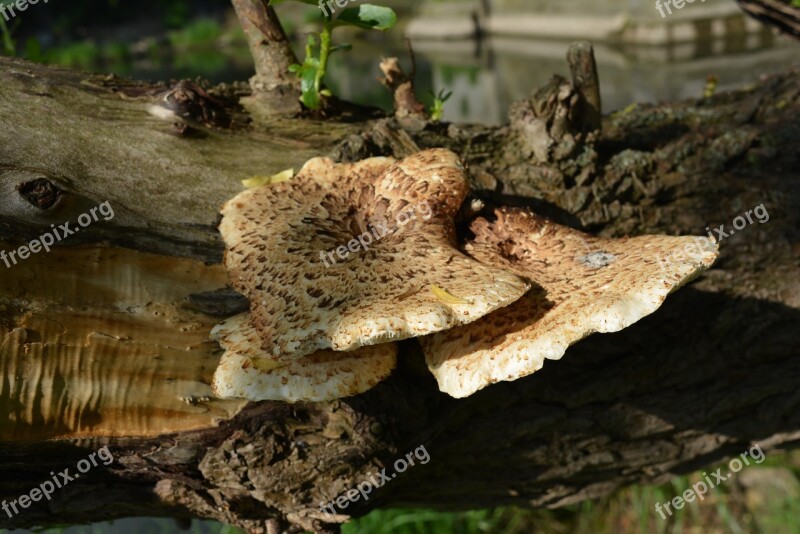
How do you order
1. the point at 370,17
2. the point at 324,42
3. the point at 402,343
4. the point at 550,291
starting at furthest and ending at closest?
1. the point at 324,42
2. the point at 370,17
3. the point at 402,343
4. the point at 550,291

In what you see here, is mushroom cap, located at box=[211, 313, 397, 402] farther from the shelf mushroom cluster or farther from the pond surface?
the pond surface

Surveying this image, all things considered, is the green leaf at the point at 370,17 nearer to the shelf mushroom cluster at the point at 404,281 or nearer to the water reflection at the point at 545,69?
the shelf mushroom cluster at the point at 404,281

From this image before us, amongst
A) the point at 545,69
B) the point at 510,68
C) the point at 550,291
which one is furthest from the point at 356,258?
the point at 510,68

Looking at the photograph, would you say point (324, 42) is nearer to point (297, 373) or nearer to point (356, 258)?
point (356, 258)

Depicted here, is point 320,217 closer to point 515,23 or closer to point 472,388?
point 472,388

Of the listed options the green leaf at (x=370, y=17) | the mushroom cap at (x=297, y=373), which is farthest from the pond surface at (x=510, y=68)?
the mushroom cap at (x=297, y=373)

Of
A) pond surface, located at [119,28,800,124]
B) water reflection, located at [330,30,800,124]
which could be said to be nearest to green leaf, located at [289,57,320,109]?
pond surface, located at [119,28,800,124]

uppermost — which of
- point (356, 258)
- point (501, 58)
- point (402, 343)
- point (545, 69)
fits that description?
point (501, 58)

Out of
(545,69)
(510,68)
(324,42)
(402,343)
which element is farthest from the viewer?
(510,68)
